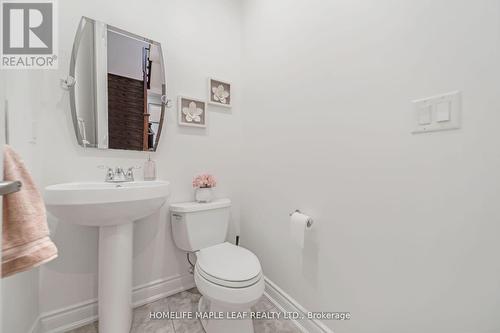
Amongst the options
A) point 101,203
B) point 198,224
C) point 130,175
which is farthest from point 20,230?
point 198,224

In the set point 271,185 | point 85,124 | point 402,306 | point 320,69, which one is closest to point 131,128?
point 85,124

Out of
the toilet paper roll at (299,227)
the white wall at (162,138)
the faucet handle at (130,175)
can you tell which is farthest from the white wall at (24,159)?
the toilet paper roll at (299,227)

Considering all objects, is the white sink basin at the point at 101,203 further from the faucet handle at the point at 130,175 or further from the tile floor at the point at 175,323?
the tile floor at the point at 175,323

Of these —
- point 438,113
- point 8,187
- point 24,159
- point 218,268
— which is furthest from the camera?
point 218,268

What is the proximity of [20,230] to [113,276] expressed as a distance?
0.76 metres

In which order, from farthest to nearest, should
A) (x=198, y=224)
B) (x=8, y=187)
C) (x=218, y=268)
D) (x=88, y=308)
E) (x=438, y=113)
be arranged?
1. (x=198, y=224)
2. (x=88, y=308)
3. (x=218, y=268)
4. (x=438, y=113)
5. (x=8, y=187)

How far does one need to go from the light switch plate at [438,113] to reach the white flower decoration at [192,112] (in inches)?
51.4

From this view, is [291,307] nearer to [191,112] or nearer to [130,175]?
[130,175]

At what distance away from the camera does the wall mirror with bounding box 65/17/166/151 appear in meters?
1.19

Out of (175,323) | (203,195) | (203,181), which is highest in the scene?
(203,181)

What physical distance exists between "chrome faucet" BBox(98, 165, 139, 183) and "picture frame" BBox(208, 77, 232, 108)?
2.59 feet

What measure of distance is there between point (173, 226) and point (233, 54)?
1479 millimetres

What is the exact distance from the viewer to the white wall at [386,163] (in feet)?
2.11

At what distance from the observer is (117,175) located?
4.06 feet
